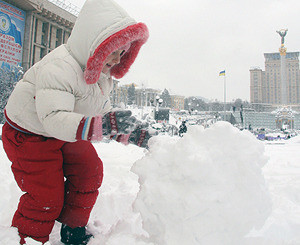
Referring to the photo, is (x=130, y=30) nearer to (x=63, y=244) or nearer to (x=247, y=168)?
(x=247, y=168)

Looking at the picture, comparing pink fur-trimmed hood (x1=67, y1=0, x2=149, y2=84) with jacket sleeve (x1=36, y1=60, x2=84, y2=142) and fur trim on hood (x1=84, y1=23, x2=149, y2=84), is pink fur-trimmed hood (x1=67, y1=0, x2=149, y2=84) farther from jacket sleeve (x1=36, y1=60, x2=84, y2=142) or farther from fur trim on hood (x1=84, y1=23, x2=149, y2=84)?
jacket sleeve (x1=36, y1=60, x2=84, y2=142)

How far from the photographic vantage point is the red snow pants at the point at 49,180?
1402mm

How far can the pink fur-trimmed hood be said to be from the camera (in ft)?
4.91

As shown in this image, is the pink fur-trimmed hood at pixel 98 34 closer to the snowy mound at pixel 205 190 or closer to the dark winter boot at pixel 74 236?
the snowy mound at pixel 205 190

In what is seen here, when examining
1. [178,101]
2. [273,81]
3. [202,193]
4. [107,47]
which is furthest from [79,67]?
[273,81]

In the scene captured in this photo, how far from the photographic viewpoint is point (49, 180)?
1450 millimetres

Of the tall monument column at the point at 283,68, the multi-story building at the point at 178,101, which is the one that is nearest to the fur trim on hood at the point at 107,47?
the tall monument column at the point at 283,68

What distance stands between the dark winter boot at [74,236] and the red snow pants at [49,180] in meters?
0.04

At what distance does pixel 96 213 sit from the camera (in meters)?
2.14

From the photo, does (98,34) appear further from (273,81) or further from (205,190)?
(273,81)

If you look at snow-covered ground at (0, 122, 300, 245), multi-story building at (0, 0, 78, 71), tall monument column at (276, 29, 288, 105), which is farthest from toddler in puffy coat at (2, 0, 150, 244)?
tall monument column at (276, 29, 288, 105)

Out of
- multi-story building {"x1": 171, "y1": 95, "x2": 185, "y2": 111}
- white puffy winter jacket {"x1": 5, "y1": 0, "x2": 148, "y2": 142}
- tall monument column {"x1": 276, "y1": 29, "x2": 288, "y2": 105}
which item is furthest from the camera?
multi-story building {"x1": 171, "y1": 95, "x2": 185, "y2": 111}

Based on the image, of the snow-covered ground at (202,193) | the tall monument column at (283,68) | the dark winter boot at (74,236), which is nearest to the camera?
the snow-covered ground at (202,193)

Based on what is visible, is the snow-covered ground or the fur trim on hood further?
the fur trim on hood
